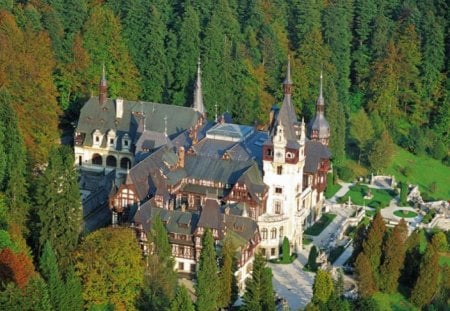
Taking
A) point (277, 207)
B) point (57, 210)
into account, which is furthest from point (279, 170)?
point (57, 210)

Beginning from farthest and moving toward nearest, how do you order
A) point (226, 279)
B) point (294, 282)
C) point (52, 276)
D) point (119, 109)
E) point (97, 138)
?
point (119, 109) → point (97, 138) → point (294, 282) → point (226, 279) → point (52, 276)

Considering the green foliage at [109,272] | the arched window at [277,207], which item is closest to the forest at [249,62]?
the green foliage at [109,272]

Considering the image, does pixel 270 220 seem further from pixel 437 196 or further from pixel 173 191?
pixel 437 196

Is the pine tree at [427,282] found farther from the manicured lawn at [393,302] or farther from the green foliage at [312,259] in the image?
the green foliage at [312,259]

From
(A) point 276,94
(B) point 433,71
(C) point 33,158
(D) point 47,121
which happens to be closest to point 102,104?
(D) point 47,121

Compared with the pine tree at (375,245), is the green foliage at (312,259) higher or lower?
lower

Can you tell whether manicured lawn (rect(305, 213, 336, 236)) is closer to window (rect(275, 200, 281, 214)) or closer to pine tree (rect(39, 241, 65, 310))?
window (rect(275, 200, 281, 214))

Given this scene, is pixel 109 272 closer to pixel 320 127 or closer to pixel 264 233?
pixel 264 233

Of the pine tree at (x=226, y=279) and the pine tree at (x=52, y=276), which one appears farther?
the pine tree at (x=226, y=279)
